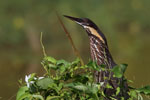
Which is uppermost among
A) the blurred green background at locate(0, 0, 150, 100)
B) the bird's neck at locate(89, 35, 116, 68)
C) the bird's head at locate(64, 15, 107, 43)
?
the bird's head at locate(64, 15, 107, 43)

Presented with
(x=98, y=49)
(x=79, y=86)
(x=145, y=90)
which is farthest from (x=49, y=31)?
(x=79, y=86)

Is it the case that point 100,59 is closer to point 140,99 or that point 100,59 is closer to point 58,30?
point 140,99

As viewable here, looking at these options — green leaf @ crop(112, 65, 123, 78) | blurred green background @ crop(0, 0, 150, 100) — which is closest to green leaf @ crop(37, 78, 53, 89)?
green leaf @ crop(112, 65, 123, 78)

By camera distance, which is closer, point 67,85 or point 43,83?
point 67,85

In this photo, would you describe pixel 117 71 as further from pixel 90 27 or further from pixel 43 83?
pixel 90 27

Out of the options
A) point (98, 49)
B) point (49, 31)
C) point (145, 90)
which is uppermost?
point (98, 49)

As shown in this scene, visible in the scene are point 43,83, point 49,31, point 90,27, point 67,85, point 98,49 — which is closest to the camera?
point 67,85

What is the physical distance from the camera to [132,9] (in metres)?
19.1

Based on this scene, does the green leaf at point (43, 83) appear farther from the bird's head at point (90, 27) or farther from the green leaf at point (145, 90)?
the bird's head at point (90, 27)

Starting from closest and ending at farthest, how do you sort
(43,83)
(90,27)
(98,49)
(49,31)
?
1. (43,83)
2. (90,27)
3. (98,49)
4. (49,31)

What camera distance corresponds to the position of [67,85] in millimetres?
3287

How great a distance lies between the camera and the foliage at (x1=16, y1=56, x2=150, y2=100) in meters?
3.34

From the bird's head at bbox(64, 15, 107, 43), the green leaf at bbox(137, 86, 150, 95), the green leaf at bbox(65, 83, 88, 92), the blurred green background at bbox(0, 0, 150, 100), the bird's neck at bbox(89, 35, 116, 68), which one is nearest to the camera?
the green leaf at bbox(65, 83, 88, 92)

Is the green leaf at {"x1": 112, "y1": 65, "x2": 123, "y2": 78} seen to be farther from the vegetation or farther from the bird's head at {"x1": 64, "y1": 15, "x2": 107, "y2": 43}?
the bird's head at {"x1": 64, "y1": 15, "x2": 107, "y2": 43}
